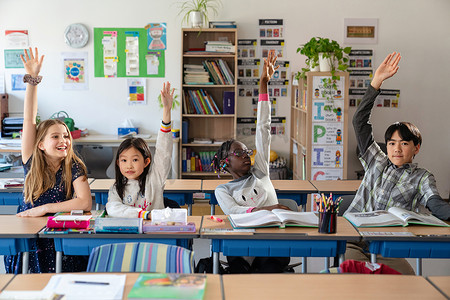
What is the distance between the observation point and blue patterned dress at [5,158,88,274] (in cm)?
300

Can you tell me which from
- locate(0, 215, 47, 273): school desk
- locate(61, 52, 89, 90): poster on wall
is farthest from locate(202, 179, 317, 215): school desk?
locate(61, 52, 89, 90): poster on wall

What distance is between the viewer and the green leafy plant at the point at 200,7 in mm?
6121

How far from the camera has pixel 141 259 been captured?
2.14 meters

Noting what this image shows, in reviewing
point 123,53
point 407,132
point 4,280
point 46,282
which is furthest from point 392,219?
point 123,53

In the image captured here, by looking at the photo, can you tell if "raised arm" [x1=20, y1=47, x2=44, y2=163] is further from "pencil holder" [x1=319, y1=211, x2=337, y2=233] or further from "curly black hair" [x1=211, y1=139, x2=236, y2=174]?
"pencil holder" [x1=319, y1=211, x2=337, y2=233]

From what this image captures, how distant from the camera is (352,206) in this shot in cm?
337

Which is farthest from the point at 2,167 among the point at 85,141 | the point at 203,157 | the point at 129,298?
the point at 129,298

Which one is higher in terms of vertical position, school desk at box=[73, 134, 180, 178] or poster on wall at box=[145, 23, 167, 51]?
poster on wall at box=[145, 23, 167, 51]

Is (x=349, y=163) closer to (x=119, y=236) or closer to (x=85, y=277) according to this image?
(x=119, y=236)

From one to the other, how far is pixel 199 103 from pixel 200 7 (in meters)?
1.02

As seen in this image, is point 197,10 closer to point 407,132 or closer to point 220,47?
point 220,47

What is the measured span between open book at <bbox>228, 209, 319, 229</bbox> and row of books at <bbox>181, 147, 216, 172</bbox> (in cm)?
330

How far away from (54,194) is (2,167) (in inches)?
71.2

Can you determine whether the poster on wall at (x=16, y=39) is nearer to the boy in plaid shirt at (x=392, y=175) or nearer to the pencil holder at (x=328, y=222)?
the boy in plaid shirt at (x=392, y=175)
